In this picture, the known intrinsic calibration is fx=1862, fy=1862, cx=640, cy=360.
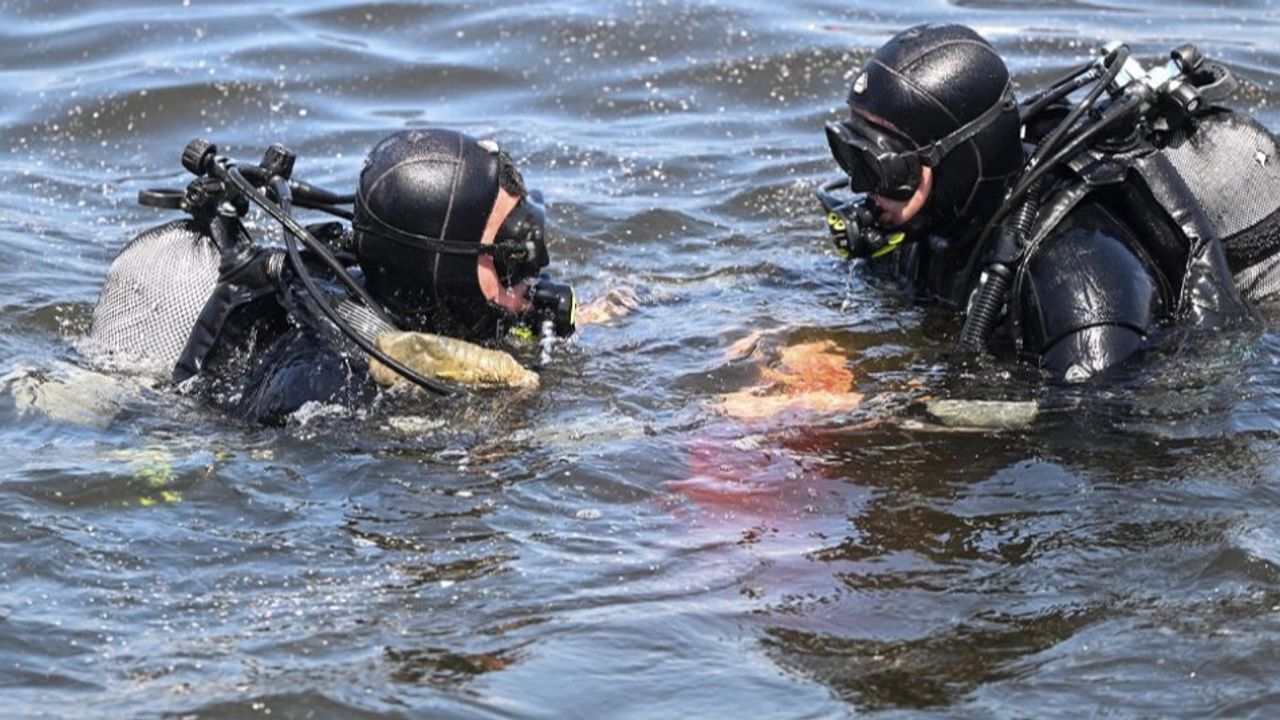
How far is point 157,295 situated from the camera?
532 centimetres

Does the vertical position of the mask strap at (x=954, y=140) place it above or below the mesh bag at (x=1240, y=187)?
above

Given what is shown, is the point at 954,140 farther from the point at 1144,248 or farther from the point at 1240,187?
the point at 1240,187

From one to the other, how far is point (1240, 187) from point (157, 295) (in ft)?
10.4

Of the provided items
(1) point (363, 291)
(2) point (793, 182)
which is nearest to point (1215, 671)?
(1) point (363, 291)

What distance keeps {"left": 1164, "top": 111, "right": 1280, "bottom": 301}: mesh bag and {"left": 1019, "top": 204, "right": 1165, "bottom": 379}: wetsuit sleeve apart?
0.50 m

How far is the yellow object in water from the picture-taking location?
4883 millimetres

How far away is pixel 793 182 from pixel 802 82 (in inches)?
65.4

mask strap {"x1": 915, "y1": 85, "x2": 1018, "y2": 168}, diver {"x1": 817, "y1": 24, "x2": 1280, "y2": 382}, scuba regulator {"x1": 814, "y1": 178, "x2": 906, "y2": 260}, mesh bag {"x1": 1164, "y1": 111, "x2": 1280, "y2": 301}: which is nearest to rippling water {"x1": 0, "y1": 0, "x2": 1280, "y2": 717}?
diver {"x1": 817, "y1": 24, "x2": 1280, "y2": 382}

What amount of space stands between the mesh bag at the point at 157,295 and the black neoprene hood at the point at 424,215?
52 cm

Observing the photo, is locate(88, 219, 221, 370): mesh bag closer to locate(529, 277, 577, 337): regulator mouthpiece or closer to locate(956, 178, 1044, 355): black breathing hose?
locate(529, 277, 577, 337): regulator mouthpiece

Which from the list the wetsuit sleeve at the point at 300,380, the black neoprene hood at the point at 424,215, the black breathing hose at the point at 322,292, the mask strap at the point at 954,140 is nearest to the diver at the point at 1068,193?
the mask strap at the point at 954,140

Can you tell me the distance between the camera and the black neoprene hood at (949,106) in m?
5.25

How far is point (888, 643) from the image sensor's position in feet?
13.0

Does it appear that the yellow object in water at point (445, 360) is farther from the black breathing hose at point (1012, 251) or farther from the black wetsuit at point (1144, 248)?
the black wetsuit at point (1144, 248)
